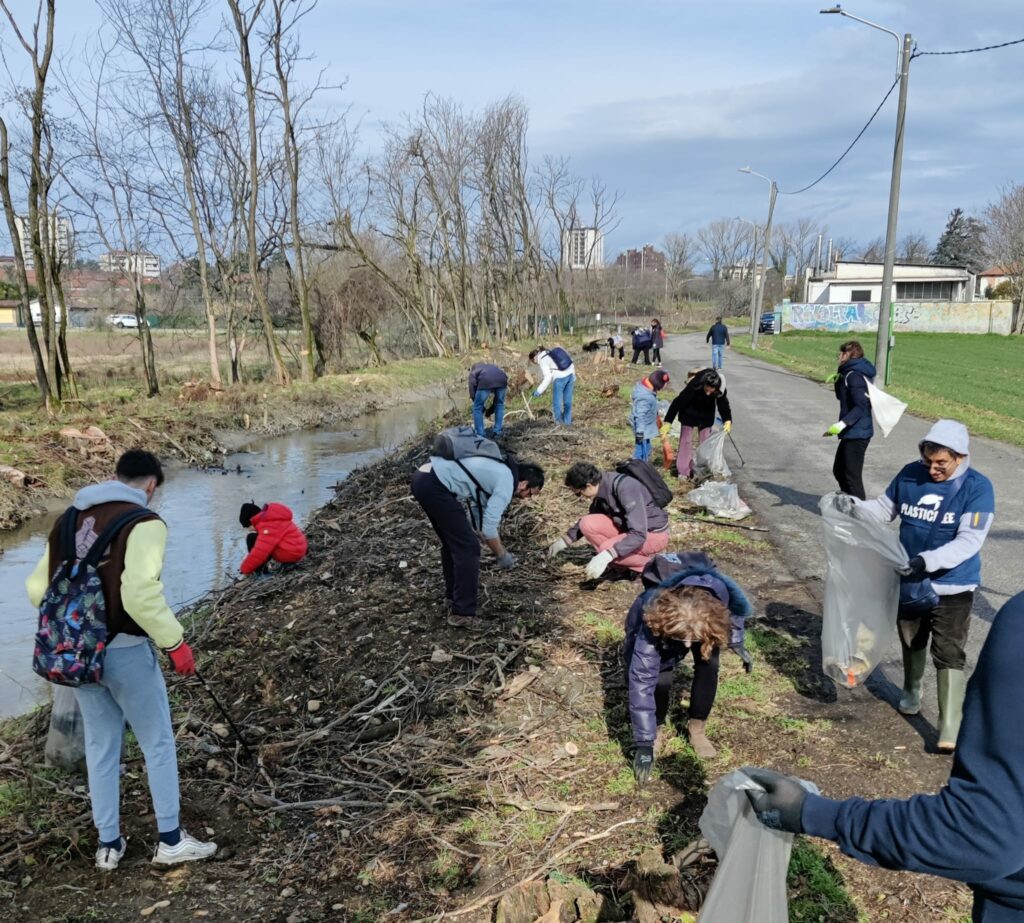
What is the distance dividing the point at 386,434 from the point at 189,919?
17.9 m

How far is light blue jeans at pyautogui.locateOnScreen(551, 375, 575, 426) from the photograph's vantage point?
1373cm

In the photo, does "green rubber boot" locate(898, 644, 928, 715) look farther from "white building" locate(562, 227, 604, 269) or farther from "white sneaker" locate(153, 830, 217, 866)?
"white building" locate(562, 227, 604, 269)

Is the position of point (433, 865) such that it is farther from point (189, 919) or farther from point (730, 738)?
point (730, 738)

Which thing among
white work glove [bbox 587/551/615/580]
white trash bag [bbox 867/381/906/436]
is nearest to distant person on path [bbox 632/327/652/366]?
white trash bag [bbox 867/381/906/436]

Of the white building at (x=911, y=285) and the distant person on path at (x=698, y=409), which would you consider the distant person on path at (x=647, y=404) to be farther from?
the white building at (x=911, y=285)

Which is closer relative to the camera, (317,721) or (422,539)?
(317,721)

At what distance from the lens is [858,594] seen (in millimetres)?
4426

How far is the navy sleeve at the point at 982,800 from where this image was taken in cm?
A: 155

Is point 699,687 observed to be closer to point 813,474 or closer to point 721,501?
point 721,501

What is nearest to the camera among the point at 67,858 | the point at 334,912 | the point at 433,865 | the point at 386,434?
the point at 334,912

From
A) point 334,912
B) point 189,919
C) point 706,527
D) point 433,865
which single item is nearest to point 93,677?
point 189,919

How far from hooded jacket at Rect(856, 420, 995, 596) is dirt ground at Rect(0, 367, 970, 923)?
3.05 ft

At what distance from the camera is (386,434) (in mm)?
20984

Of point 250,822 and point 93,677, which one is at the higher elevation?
point 93,677
